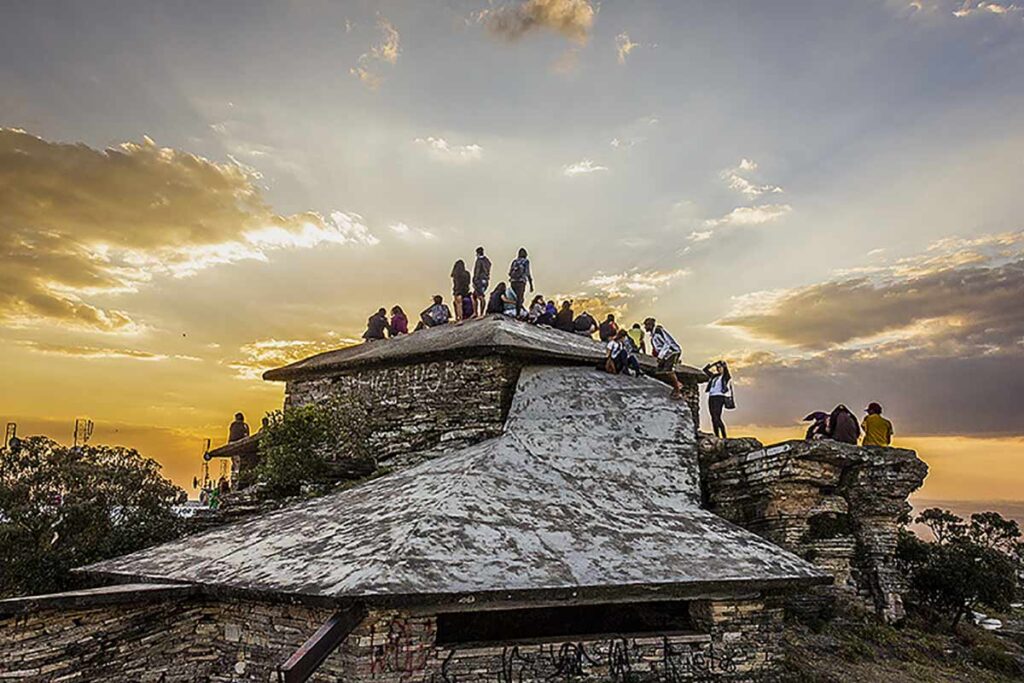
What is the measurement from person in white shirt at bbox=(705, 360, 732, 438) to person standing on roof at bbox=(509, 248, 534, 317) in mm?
5003

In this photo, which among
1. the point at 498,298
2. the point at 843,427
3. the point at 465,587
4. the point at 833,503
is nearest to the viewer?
the point at 465,587

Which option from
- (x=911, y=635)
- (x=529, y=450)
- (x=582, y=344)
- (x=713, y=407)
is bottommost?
(x=911, y=635)

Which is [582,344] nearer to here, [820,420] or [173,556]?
[820,420]

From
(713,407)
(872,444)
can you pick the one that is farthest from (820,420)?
(713,407)

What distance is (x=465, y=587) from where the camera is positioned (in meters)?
7.31

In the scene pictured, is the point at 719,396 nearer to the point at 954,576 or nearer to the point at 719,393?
the point at 719,393

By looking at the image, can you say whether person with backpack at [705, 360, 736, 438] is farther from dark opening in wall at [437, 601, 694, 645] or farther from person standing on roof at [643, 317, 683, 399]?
dark opening in wall at [437, 601, 694, 645]

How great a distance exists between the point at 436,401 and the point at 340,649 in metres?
6.93

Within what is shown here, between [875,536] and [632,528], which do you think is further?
[875,536]

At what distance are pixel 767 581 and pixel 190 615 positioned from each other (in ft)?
23.8

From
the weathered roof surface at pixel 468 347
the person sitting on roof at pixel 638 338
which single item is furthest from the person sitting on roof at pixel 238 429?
the person sitting on roof at pixel 638 338

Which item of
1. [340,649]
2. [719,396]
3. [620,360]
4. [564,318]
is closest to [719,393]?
[719,396]

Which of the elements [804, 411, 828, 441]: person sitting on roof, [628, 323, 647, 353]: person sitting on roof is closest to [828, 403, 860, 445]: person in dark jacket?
[804, 411, 828, 441]: person sitting on roof

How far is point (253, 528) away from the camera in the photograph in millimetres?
10266
